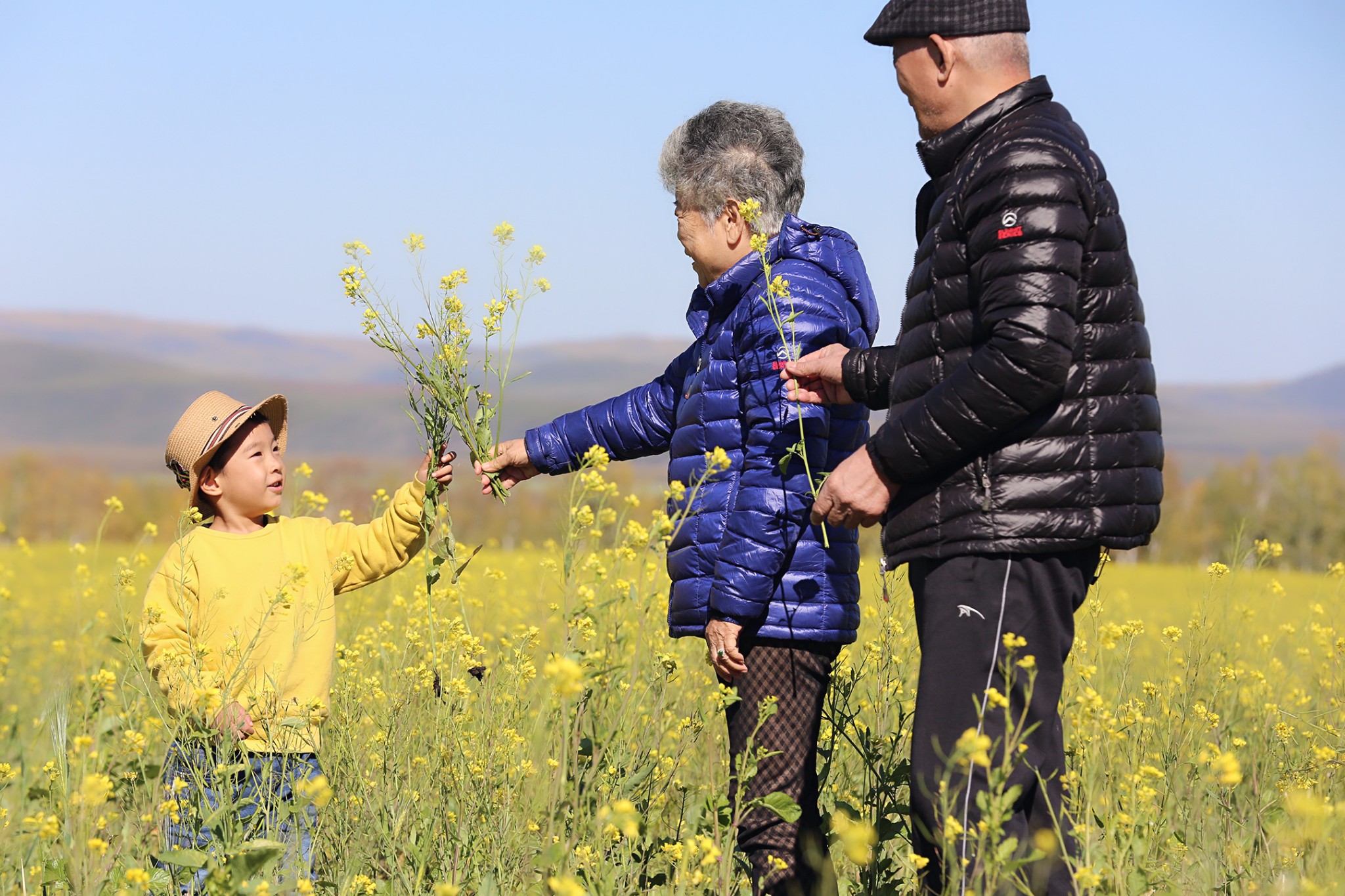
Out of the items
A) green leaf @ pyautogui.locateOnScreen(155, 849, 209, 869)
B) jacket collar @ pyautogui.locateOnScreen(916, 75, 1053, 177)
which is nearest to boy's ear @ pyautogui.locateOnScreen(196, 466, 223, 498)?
green leaf @ pyautogui.locateOnScreen(155, 849, 209, 869)

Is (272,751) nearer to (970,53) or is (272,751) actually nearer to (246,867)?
(246,867)

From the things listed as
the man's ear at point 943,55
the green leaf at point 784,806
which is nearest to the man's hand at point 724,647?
the green leaf at point 784,806

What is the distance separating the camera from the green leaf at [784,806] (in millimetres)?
2602

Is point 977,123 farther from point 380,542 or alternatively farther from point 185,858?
point 185,858

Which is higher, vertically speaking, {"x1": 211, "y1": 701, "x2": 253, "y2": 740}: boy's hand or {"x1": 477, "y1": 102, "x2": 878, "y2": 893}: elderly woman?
{"x1": 477, "y1": 102, "x2": 878, "y2": 893}: elderly woman

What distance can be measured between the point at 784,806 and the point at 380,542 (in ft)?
4.27

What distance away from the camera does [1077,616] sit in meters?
5.56

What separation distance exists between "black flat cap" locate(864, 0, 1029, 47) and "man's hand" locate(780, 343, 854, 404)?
2.38 feet

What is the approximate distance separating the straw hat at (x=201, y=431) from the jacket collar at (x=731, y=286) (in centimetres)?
118

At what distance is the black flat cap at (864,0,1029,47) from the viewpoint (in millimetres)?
2318

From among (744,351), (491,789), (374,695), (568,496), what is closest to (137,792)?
(374,695)

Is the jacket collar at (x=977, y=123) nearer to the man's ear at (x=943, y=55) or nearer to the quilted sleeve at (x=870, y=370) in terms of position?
the man's ear at (x=943, y=55)

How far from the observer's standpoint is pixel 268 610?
9.23ft

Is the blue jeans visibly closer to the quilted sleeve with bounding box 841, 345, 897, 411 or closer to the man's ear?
the quilted sleeve with bounding box 841, 345, 897, 411
